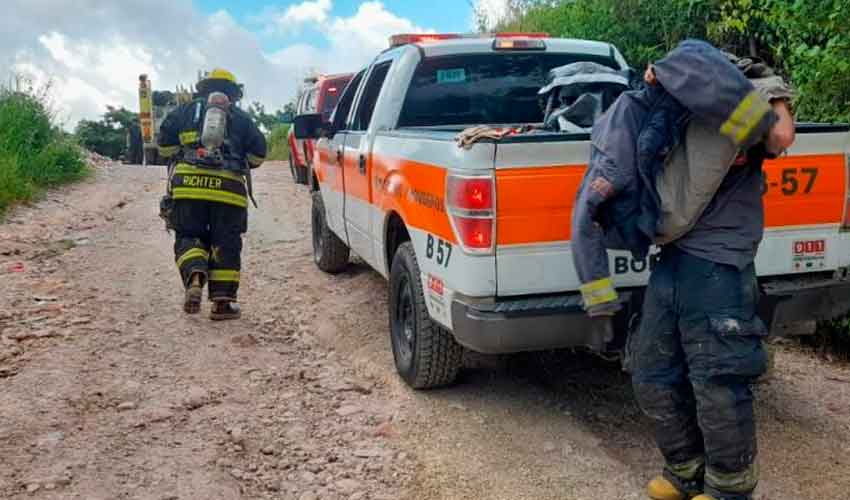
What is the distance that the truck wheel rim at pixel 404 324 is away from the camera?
4.47 m

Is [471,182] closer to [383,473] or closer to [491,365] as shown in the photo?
[383,473]

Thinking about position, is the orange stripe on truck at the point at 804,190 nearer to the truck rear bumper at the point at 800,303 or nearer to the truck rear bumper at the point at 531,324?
the truck rear bumper at the point at 800,303

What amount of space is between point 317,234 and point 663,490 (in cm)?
499

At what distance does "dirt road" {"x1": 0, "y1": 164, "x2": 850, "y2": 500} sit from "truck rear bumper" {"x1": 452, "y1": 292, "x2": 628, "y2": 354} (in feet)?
1.84

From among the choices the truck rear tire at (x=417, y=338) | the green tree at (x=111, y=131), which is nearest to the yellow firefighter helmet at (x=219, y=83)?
the truck rear tire at (x=417, y=338)

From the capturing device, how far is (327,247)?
7328 millimetres

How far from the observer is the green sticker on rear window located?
5.25 meters

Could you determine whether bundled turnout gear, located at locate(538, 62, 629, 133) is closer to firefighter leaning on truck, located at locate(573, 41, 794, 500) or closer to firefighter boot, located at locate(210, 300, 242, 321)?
firefighter leaning on truck, located at locate(573, 41, 794, 500)

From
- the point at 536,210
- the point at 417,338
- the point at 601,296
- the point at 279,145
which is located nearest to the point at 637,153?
the point at 601,296

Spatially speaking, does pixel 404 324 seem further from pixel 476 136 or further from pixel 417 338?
pixel 476 136

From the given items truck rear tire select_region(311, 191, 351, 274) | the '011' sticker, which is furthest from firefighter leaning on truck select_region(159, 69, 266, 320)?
the '011' sticker

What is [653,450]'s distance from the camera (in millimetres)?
3807

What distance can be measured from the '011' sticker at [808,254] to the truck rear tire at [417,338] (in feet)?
5.52

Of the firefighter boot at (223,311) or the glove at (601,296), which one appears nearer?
the glove at (601,296)
